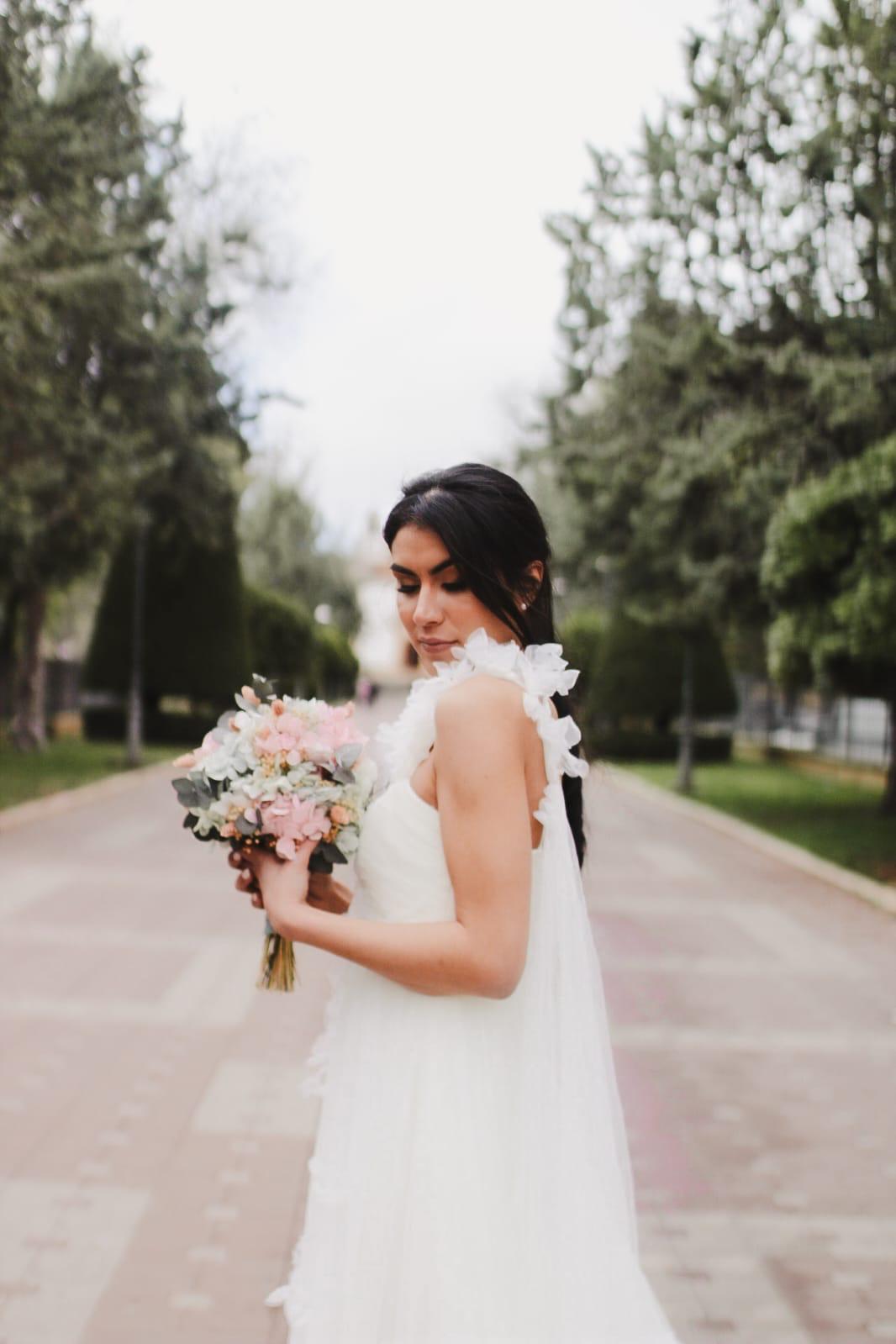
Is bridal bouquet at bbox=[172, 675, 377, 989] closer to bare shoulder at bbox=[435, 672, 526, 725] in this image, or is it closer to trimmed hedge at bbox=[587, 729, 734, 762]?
bare shoulder at bbox=[435, 672, 526, 725]

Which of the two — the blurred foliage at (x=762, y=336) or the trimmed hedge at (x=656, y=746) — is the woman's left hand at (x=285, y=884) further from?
the trimmed hedge at (x=656, y=746)

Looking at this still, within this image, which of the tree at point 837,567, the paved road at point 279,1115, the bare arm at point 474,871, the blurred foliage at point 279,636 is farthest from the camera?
the blurred foliage at point 279,636

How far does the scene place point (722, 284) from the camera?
51.8ft

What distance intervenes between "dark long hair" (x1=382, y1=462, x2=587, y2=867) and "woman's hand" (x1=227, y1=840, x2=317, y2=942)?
48cm

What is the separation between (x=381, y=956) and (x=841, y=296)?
1444 cm

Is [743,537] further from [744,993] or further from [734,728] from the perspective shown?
[734,728]

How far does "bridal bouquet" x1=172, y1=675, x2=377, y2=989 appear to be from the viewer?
82.7 inches

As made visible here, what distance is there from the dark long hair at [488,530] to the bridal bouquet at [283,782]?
0.31 metres

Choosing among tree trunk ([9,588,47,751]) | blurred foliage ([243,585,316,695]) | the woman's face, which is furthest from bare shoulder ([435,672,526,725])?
blurred foliage ([243,585,316,695])

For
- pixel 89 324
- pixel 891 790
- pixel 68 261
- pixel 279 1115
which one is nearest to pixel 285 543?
pixel 891 790

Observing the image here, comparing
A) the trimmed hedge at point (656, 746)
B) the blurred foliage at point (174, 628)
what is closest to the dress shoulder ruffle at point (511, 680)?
the blurred foliage at point (174, 628)

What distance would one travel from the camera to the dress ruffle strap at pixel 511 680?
2049 millimetres

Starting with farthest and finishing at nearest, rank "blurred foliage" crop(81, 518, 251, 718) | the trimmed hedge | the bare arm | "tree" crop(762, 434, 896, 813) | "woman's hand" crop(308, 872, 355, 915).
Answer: the trimmed hedge
"blurred foliage" crop(81, 518, 251, 718)
"tree" crop(762, 434, 896, 813)
"woman's hand" crop(308, 872, 355, 915)
the bare arm

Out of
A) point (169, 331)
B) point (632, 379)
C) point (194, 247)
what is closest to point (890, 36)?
point (632, 379)
